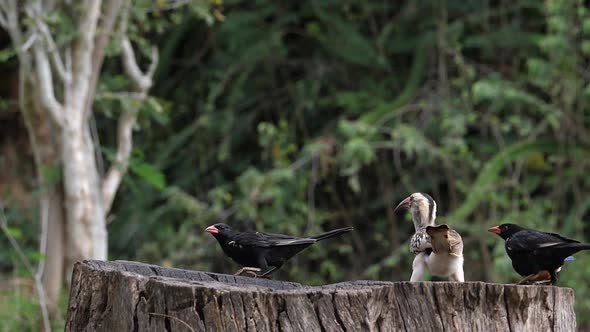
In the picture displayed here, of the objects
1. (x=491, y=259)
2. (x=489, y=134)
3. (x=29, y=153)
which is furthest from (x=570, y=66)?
(x=29, y=153)

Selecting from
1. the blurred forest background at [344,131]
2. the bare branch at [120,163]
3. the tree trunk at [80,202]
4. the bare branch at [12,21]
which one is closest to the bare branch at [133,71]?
the blurred forest background at [344,131]

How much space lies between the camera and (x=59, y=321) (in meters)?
8.88

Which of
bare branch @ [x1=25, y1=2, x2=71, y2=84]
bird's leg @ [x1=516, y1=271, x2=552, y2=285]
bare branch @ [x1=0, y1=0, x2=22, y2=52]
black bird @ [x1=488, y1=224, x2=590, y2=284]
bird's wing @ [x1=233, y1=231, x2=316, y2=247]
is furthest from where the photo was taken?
bare branch @ [x1=0, y1=0, x2=22, y2=52]

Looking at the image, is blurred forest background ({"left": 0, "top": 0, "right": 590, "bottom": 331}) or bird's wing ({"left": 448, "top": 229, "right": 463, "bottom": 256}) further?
blurred forest background ({"left": 0, "top": 0, "right": 590, "bottom": 331})

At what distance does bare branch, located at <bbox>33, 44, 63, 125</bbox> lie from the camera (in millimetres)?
8844

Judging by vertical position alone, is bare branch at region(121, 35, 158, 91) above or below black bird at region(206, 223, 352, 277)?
above

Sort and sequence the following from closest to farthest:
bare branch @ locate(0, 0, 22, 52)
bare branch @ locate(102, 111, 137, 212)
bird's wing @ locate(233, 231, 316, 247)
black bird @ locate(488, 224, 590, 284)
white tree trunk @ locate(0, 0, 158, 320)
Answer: black bird @ locate(488, 224, 590, 284) → bird's wing @ locate(233, 231, 316, 247) → white tree trunk @ locate(0, 0, 158, 320) → bare branch @ locate(0, 0, 22, 52) → bare branch @ locate(102, 111, 137, 212)

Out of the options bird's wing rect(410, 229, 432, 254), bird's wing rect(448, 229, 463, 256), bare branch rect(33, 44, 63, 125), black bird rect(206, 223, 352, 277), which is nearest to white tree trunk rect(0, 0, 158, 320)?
bare branch rect(33, 44, 63, 125)

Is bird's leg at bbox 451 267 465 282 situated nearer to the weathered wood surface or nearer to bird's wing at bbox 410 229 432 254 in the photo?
bird's wing at bbox 410 229 432 254

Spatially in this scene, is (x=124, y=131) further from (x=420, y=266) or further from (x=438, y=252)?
(x=438, y=252)

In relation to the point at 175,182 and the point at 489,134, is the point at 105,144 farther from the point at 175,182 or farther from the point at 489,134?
the point at 489,134

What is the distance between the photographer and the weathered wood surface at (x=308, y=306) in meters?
3.44

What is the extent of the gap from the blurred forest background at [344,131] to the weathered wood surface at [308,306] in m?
5.70

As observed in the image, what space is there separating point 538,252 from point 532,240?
62 mm
